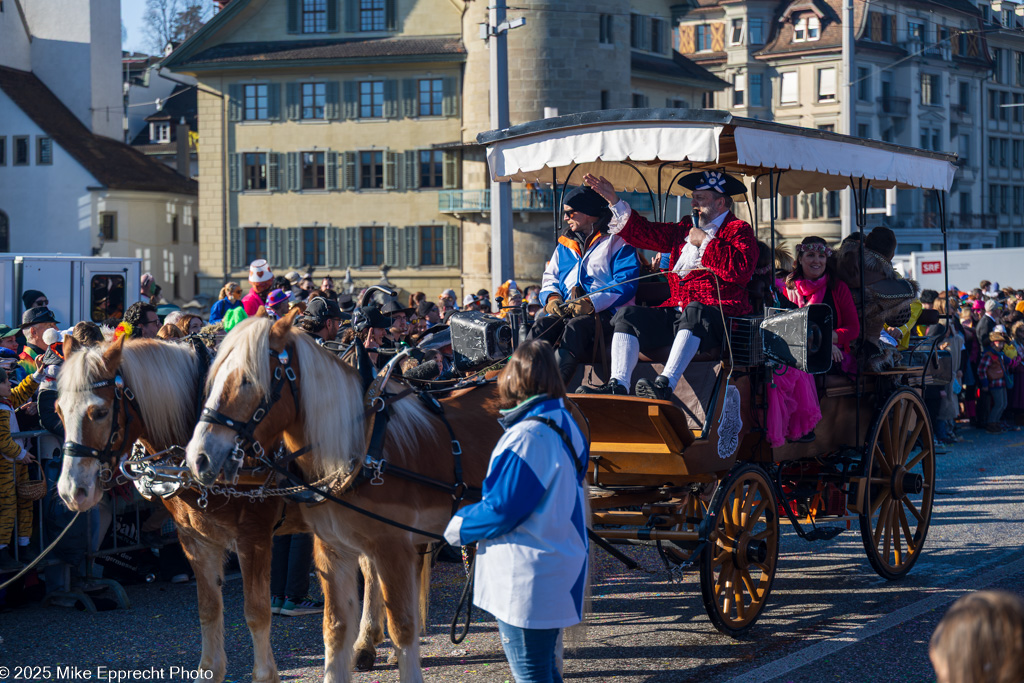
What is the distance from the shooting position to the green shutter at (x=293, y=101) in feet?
149

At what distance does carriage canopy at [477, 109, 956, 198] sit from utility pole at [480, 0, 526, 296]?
6.83 meters

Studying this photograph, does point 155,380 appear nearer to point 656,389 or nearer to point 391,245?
point 656,389

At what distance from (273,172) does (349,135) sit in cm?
346

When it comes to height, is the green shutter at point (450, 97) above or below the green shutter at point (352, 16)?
below

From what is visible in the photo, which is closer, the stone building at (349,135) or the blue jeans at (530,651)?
the blue jeans at (530,651)

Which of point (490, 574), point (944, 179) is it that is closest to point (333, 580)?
point (490, 574)

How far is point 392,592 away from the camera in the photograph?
5309 millimetres

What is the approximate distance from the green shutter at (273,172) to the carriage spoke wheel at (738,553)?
41284 millimetres

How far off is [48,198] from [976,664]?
50114mm

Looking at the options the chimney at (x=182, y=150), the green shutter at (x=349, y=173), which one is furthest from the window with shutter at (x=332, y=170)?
the chimney at (x=182, y=150)

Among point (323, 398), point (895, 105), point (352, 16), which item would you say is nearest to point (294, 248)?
point (352, 16)

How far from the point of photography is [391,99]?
4509cm

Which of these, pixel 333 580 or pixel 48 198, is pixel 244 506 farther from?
pixel 48 198

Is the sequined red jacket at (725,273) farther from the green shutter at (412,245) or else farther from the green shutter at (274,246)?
the green shutter at (274,246)
